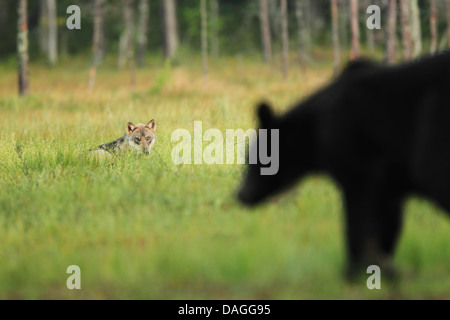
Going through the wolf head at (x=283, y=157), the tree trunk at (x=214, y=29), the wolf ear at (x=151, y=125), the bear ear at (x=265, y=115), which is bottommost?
the wolf head at (x=283, y=157)

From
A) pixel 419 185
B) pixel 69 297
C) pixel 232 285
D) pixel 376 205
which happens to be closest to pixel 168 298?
pixel 232 285

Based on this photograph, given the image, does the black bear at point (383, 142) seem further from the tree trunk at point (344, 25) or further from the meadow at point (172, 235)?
the tree trunk at point (344, 25)

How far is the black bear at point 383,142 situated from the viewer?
412cm

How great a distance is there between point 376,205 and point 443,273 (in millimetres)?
917

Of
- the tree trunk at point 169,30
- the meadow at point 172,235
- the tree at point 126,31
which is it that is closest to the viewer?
the meadow at point 172,235

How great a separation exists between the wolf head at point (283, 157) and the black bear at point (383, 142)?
0.28 meters

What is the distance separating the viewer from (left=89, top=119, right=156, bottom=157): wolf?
9281mm

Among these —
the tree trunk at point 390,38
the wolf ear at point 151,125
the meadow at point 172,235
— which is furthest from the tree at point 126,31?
the meadow at point 172,235

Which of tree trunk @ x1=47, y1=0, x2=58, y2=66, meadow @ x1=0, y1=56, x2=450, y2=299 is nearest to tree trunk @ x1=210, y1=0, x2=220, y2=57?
tree trunk @ x1=47, y1=0, x2=58, y2=66

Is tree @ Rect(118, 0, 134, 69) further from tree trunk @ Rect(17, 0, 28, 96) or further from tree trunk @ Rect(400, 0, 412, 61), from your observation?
tree trunk @ Rect(400, 0, 412, 61)

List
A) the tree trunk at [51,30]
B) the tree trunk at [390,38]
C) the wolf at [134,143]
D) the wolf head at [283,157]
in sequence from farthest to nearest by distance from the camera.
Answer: the tree trunk at [51,30] < the tree trunk at [390,38] < the wolf at [134,143] < the wolf head at [283,157]

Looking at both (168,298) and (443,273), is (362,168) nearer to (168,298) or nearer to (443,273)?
(443,273)

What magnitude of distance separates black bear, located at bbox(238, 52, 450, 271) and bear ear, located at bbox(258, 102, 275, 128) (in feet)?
2.00

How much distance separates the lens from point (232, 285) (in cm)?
462
